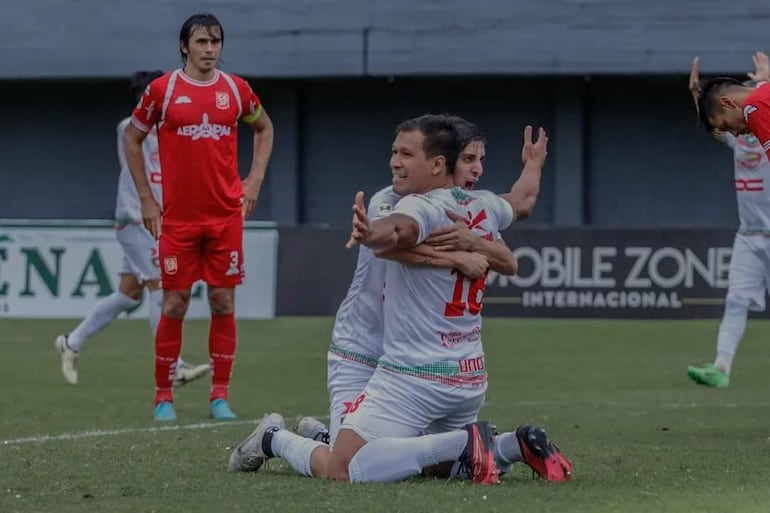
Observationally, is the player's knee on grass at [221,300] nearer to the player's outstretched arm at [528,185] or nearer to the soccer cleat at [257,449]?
the soccer cleat at [257,449]

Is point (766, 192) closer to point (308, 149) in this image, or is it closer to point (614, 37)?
point (614, 37)

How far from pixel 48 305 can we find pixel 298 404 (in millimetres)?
9498

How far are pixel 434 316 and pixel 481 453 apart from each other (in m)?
0.58

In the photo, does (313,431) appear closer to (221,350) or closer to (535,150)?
(535,150)

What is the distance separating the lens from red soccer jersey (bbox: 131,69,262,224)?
10.6m

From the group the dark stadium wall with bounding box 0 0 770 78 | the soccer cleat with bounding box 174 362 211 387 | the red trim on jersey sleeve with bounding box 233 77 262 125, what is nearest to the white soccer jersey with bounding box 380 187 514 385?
the red trim on jersey sleeve with bounding box 233 77 262 125

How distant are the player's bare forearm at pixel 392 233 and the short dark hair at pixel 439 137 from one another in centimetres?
42

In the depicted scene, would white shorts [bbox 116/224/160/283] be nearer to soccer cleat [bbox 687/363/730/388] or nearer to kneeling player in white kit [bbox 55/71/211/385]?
kneeling player in white kit [bbox 55/71/211/385]

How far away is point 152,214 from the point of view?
10.8 meters

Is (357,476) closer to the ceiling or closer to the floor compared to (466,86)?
closer to the floor

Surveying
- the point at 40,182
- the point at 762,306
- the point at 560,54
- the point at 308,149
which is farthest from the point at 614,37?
the point at 762,306

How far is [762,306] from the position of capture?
1361 centimetres

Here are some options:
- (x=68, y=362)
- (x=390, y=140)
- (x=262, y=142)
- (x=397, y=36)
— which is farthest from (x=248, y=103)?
(x=390, y=140)

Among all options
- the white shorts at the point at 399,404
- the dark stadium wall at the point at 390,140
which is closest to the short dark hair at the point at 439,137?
the white shorts at the point at 399,404
